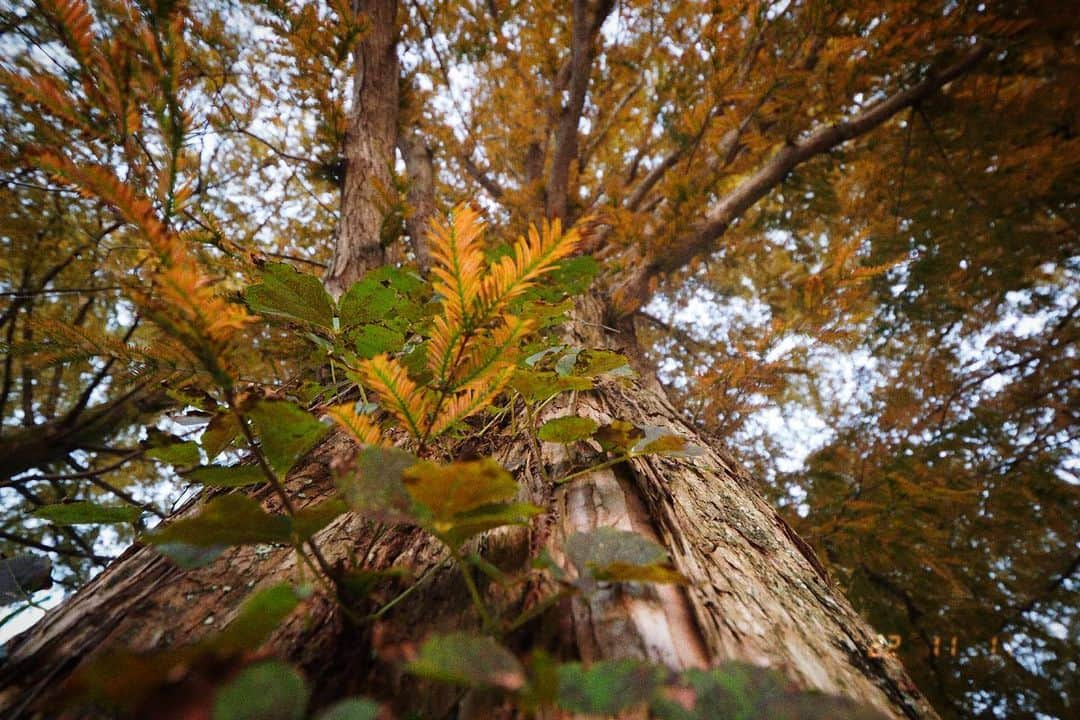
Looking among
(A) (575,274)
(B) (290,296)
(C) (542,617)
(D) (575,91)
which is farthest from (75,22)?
(D) (575,91)

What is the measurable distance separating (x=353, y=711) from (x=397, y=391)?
0.29 meters

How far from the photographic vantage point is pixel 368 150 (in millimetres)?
2199

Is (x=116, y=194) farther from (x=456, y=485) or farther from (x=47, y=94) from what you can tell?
(x=456, y=485)

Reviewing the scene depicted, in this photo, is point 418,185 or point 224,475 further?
point 418,185

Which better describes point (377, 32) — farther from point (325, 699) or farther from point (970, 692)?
point (970, 692)

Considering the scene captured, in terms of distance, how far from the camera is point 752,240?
178 inches

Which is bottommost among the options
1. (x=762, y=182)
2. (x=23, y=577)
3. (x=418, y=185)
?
(x=23, y=577)

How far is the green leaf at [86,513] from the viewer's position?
1.87 ft

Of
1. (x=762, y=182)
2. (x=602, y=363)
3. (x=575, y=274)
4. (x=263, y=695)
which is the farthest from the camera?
(x=762, y=182)

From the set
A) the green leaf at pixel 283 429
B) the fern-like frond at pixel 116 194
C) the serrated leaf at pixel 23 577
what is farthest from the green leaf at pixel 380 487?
the serrated leaf at pixel 23 577

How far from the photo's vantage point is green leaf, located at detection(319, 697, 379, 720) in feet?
0.92

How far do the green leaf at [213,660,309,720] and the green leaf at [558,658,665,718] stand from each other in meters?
0.17

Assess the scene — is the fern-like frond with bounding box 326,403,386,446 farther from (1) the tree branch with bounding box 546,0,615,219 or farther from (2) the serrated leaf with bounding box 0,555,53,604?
(1) the tree branch with bounding box 546,0,615,219

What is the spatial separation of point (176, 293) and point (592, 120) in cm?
495
